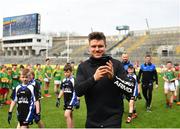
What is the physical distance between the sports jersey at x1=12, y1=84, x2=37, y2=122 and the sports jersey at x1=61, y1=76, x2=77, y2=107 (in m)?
1.87

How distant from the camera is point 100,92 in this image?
3.40 metres

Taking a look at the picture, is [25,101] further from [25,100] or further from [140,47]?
[140,47]

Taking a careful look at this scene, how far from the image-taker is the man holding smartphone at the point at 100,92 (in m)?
3.38

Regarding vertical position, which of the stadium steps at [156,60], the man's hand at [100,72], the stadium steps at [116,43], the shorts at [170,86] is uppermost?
the stadium steps at [116,43]

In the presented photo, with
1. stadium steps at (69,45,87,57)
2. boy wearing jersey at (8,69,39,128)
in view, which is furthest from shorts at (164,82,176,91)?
stadium steps at (69,45,87,57)

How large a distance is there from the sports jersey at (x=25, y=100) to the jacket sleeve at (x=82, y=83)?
10.6 ft

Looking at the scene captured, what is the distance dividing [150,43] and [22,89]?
5359cm

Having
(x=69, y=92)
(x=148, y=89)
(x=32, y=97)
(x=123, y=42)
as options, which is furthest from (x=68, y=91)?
(x=123, y=42)

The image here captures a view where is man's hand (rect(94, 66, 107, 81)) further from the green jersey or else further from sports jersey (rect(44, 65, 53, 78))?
sports jersey (rect(44, 65, 53, 78))

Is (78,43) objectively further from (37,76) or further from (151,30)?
(37,76)

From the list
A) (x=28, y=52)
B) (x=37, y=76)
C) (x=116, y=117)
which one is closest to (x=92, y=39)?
(x=116, y=117)

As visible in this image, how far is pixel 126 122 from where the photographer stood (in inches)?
400

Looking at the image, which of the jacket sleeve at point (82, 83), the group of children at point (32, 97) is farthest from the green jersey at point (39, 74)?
the jacket sleeve at point (82, 83)

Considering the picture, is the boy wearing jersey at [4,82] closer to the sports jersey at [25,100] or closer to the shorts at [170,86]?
the shorts at [170,86]
